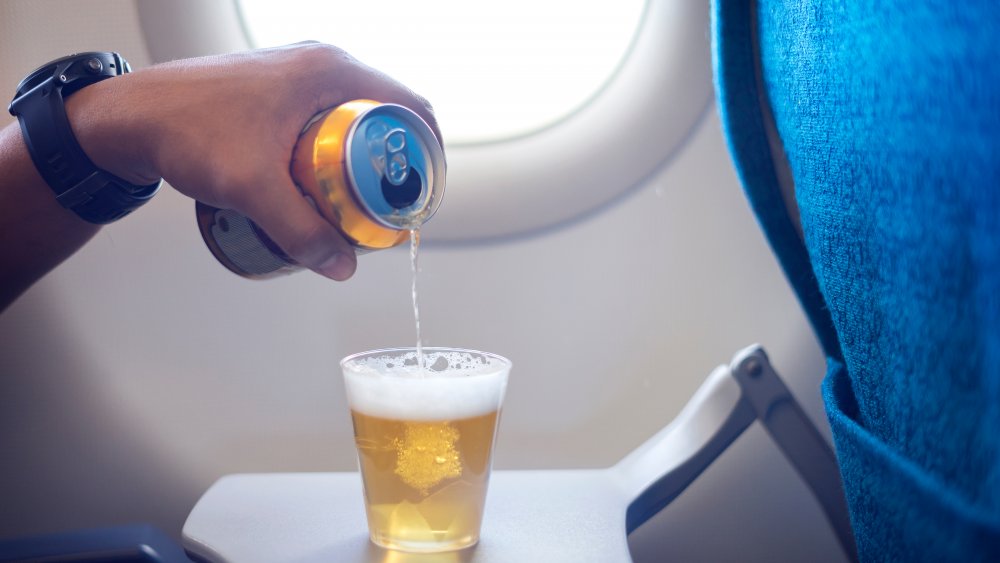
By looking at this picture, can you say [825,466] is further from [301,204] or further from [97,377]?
[97,377]

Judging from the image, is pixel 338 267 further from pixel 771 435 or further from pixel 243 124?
pixel 771 435

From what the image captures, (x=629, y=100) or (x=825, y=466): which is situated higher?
(x=629, y=100)

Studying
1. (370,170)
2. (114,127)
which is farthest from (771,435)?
(114,127)

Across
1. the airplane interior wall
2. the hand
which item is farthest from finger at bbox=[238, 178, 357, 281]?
the airplane interior wall

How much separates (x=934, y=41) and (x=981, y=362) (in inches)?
5.4

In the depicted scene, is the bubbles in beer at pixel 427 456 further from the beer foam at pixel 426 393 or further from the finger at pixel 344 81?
the finger at pixel 344 81

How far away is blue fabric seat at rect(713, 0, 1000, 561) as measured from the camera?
0.31 meters

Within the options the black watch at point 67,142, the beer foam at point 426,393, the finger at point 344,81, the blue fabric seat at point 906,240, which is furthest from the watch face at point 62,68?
the blue fabric seat at point 906,240

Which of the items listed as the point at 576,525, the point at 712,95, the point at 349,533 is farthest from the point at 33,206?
the point at 712,95

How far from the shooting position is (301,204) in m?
0.58

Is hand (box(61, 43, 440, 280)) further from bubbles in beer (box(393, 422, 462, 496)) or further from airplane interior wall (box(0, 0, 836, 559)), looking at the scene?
airplane interior wall (box(0, 0, 836, 559))

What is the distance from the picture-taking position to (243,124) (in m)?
0.61

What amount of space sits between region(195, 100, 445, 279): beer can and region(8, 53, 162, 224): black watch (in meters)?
0.20

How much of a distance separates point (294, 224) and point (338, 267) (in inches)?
2.0
